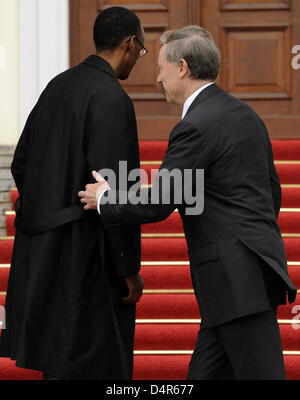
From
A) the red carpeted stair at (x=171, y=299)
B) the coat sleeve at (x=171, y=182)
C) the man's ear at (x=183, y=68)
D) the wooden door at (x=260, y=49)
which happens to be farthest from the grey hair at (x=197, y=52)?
the wooden door at (x=260, y=49)

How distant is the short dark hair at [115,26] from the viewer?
3.79 meters

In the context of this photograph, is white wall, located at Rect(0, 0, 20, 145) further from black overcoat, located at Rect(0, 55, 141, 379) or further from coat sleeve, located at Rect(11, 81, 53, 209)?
black overcoat, located at Rect(0, 55, 141, 379)

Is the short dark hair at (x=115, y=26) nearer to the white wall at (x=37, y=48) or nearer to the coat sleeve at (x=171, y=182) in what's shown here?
the coat sleeve at (x=171, y=182)

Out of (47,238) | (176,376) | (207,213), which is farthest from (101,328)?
(176,376)

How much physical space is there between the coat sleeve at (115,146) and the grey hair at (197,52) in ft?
0.98

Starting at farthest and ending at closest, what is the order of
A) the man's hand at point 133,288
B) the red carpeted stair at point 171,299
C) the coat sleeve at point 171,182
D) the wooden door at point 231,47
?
the wooden door at point 231,47 < the red carpeted stair at point 171,299 < the man's hand at point 133,288 < the coat sleeve at point 171,182

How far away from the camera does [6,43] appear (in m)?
6.96

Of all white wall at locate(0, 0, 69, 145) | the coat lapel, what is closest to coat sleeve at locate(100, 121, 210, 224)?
the coat lapel

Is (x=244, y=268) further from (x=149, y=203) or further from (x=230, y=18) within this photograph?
(x=230, y=18)

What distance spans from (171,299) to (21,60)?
2332 mm

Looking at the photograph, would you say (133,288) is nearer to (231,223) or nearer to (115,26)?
(231,223)

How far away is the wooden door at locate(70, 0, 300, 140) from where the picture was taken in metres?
7.16

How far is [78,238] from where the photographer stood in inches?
145

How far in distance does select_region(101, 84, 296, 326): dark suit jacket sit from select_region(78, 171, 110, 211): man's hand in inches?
4.3
